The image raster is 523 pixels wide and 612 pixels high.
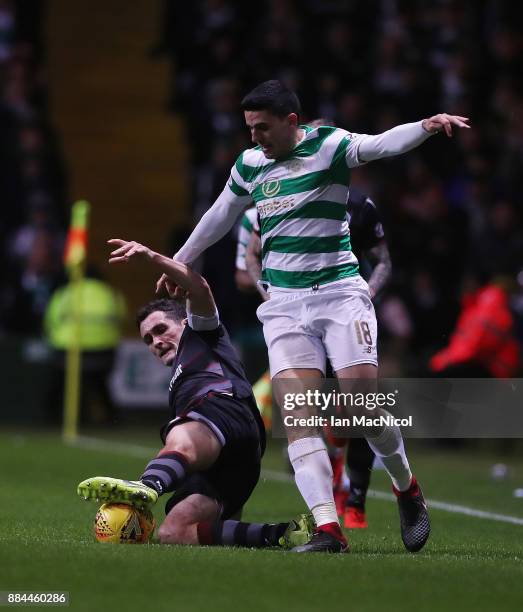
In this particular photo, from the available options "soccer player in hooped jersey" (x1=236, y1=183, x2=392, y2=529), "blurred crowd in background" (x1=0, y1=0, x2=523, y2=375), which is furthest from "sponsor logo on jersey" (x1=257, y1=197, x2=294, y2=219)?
"blurred crowd in background" (x1=0, y1=0, x2=523, y2=375)

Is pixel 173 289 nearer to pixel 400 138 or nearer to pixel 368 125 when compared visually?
pixel 400 138

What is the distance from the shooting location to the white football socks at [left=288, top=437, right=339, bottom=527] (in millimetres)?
6992

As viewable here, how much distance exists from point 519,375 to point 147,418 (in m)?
4.74

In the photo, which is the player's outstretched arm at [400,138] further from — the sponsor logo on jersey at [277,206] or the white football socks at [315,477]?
the white football socks at [315,477]

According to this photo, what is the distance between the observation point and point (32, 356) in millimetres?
17094

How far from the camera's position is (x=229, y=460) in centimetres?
749

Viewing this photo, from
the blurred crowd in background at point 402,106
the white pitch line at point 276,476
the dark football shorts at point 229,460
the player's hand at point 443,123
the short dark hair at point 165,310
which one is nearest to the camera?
the player's hand at point 443,123

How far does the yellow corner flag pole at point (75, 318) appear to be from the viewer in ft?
50.7

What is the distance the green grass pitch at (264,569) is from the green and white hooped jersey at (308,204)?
137cm

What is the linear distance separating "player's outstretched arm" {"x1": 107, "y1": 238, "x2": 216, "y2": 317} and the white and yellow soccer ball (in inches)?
44.7

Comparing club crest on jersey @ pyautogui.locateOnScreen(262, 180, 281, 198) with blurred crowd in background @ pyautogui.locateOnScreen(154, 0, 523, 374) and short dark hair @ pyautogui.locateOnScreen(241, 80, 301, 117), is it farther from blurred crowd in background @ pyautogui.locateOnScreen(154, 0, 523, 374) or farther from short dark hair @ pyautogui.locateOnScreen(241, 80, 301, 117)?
blurred crowd in background @ pyautogui.locateOnScreen(154, 0, 523, 374)

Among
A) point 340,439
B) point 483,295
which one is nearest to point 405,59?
point 483,295

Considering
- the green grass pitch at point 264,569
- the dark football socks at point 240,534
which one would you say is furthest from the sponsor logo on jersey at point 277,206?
the green grass pitch at point 264,569

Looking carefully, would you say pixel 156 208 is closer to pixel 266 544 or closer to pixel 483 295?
pixel 483 295
